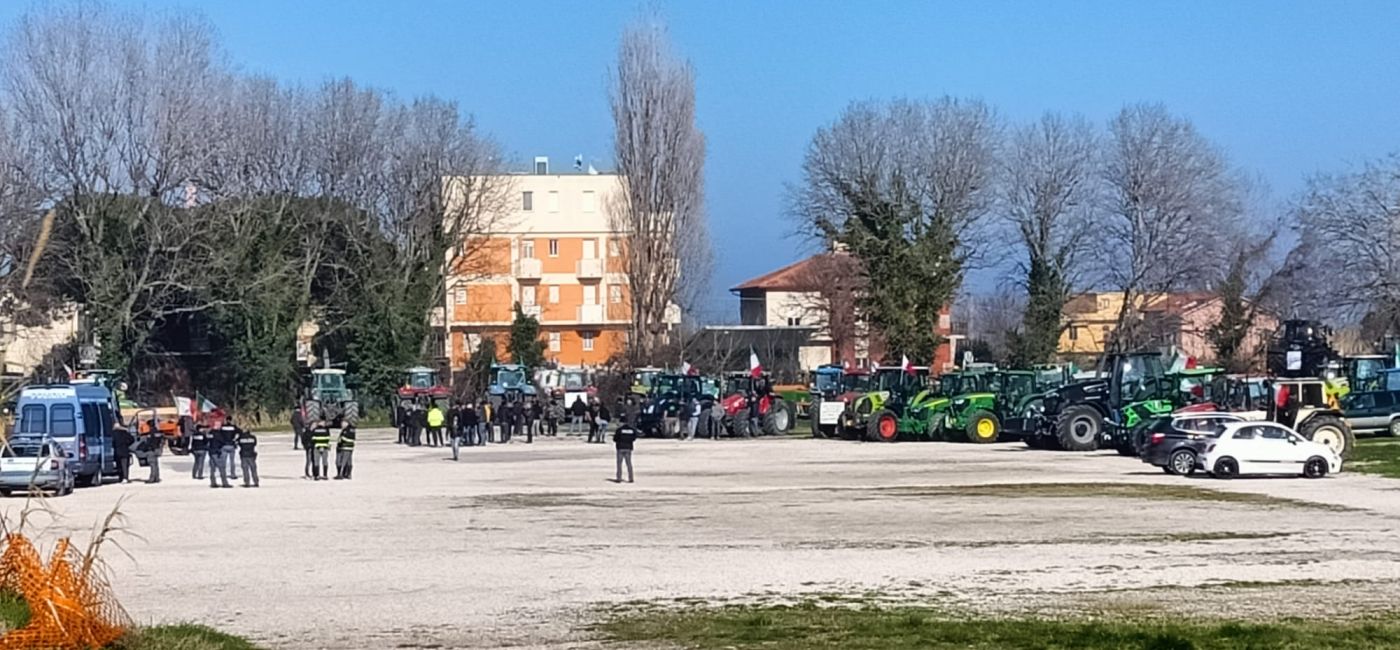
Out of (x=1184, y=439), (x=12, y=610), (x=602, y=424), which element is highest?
(x=602, y=424)

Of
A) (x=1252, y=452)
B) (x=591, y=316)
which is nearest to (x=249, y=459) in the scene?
(x=1252, y=452)

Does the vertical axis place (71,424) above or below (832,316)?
below

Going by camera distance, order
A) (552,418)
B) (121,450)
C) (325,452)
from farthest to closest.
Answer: (552,418), (121,450), (325,452)

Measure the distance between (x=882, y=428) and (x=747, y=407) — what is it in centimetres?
680

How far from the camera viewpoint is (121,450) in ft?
118

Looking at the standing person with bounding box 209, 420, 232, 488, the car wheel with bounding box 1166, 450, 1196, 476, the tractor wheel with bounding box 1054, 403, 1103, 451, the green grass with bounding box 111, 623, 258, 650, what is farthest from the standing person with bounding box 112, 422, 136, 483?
the green grass with bounding box 111, 623, 258, 650

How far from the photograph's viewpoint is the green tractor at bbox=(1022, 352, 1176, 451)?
41.3 meters

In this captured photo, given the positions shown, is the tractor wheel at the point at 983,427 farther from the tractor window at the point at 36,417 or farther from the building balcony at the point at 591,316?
the building balcony at the point at 591,316

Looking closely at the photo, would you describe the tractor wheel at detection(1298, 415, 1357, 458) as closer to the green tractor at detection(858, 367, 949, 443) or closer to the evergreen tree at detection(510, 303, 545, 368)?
the green tractor at detection(858, 367, 949, 443)

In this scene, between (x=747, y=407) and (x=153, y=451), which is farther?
(x=747, y=407)

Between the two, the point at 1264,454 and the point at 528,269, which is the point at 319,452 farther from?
the point at 528,269

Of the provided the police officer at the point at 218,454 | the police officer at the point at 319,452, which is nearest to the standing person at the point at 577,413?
the police officer at the point at 319,452

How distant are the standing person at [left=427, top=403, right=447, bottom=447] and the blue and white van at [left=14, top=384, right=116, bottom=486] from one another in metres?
16.8

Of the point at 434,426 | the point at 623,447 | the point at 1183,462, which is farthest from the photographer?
the point at 434,426
